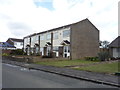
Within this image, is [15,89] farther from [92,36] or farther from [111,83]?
[92,36]

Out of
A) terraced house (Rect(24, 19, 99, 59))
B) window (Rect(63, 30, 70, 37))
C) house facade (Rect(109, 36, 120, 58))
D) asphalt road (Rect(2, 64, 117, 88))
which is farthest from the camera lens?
window (Rect(63, 30, 70, 37))

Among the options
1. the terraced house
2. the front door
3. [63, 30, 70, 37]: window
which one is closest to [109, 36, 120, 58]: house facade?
the terraced house

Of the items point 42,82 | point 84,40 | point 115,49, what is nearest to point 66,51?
point 84,40

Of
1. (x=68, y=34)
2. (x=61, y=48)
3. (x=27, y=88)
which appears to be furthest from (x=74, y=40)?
(x=27, y=88)

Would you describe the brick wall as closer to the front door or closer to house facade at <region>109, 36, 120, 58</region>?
the front door

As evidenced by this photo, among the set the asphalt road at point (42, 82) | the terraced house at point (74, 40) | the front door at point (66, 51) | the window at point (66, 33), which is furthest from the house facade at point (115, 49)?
the asphalt road at point (42, 82)

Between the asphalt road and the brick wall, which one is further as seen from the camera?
the brick wall

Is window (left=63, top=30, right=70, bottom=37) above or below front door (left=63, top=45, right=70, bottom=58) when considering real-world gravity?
above

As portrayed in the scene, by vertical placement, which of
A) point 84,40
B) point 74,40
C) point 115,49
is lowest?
point 115,49

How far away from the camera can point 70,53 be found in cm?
2916

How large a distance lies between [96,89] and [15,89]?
4100mm

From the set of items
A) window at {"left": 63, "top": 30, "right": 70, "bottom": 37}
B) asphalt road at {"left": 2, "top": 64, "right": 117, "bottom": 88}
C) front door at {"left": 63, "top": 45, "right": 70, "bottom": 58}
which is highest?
window at {"left": 63, "top": 30, "right": 70, "bottom": 37}

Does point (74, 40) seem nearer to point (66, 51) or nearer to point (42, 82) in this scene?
point (66, 51)

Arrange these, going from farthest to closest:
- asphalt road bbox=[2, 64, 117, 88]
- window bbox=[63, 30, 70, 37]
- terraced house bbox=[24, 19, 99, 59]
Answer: window bbox=[63, 30, 70, 37]
terraced house bbox=[24, 19, 99, 59]
asphalt road bbox=[2, 64, 117, 88]
